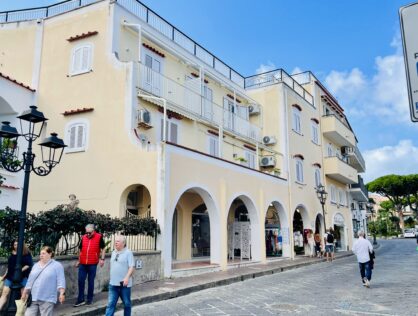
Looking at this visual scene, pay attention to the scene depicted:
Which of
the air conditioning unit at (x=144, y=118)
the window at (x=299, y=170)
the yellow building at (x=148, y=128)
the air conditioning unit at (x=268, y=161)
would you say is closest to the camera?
the yellow building at (x=148, y=128)

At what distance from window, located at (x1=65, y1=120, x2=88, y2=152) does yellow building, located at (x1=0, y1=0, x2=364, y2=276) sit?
43 mm

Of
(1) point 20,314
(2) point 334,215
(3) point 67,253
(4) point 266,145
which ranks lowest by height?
(1) point 20,314

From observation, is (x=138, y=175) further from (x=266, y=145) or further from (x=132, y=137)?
(x=266, y=145)

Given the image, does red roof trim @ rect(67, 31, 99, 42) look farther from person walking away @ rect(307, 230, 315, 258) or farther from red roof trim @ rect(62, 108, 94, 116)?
person walking away @ rect(307, 230, 315, 258)

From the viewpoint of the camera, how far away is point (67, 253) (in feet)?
33.6

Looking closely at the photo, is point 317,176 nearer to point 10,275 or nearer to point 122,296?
point 122,296

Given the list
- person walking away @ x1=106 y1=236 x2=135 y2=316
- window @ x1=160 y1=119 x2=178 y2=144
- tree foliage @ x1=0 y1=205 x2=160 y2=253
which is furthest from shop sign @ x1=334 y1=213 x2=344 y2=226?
person walking away @ x1=106 y1=236 x2=135 y2=316

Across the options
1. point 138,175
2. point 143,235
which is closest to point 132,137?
point 138,175

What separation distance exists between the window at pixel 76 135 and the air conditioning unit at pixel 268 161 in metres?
11.3

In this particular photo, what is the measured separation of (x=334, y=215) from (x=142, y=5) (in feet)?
69.1

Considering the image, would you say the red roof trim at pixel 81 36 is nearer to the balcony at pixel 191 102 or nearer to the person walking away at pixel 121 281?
the balcony at pixel 191 102

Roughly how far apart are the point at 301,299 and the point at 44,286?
21.2 feet

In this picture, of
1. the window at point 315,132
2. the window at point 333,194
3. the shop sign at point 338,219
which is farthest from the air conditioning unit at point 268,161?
the shop sign at point 338,219

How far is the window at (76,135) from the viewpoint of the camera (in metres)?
15.4
